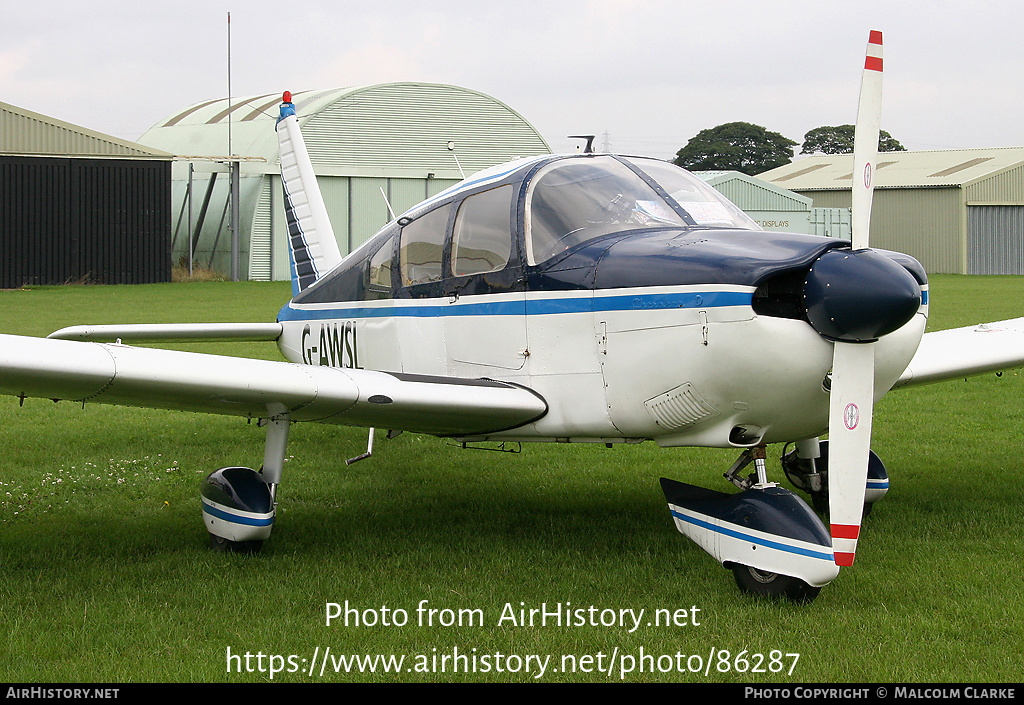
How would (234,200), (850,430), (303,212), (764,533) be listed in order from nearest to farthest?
(850,430) → (764,533) → (303,212) → (234,200)

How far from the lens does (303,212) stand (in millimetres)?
9703

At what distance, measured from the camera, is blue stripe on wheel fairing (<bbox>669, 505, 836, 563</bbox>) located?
4.84 metres

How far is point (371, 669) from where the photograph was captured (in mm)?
4344

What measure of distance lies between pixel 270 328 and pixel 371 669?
4736mm

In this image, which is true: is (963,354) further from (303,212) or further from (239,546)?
(303,212)

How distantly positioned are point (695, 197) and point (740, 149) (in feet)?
254

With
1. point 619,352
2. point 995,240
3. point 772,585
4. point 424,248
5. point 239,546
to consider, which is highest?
point 424,248

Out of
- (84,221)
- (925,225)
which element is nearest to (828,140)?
(925,225)

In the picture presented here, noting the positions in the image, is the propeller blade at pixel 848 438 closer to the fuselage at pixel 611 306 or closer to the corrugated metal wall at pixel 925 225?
the fuselage at pixel 611 306

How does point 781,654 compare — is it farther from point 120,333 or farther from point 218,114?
point 218,114

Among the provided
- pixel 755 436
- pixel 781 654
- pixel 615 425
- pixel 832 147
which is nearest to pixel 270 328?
pixel 615 425

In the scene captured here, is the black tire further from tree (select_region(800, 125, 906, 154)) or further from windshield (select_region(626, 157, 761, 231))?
tree (select_region(800, 125, 906, 154))

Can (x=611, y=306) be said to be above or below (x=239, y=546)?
above

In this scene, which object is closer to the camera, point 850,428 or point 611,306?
point 850,428
